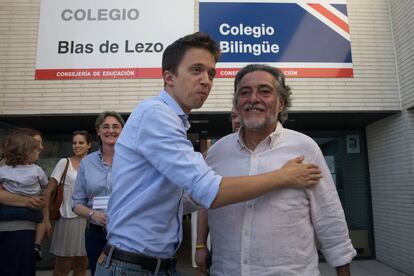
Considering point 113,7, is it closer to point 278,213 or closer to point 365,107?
point 365,107

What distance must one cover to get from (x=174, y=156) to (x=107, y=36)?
4847 mm

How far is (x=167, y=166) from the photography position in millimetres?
1382

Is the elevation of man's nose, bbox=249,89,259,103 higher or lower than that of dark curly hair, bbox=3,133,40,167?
higher

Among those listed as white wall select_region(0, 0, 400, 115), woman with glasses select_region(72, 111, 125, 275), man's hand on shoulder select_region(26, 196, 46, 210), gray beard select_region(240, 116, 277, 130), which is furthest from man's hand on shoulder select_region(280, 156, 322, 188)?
white wall select_region(0, 0, 400, 115)

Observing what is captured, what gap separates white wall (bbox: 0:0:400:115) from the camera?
5.59 m

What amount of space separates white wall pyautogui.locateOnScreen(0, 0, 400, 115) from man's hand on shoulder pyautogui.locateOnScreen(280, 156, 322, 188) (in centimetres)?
406

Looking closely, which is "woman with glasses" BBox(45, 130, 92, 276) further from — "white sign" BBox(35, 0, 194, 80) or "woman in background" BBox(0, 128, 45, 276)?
"white sign" BBox(35, 0, 194, 80)

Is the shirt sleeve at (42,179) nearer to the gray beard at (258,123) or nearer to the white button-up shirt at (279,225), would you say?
the white button-up shirt at (279,225)

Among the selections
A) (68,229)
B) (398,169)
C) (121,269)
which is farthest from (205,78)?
(398,169)

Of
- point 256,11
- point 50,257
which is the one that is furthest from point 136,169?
point 50,257

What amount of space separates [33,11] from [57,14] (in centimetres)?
40

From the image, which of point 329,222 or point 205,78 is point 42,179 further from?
point 329,222

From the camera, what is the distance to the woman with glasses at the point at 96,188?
3.02 meters

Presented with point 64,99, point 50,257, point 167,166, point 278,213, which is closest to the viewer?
point 167,166
